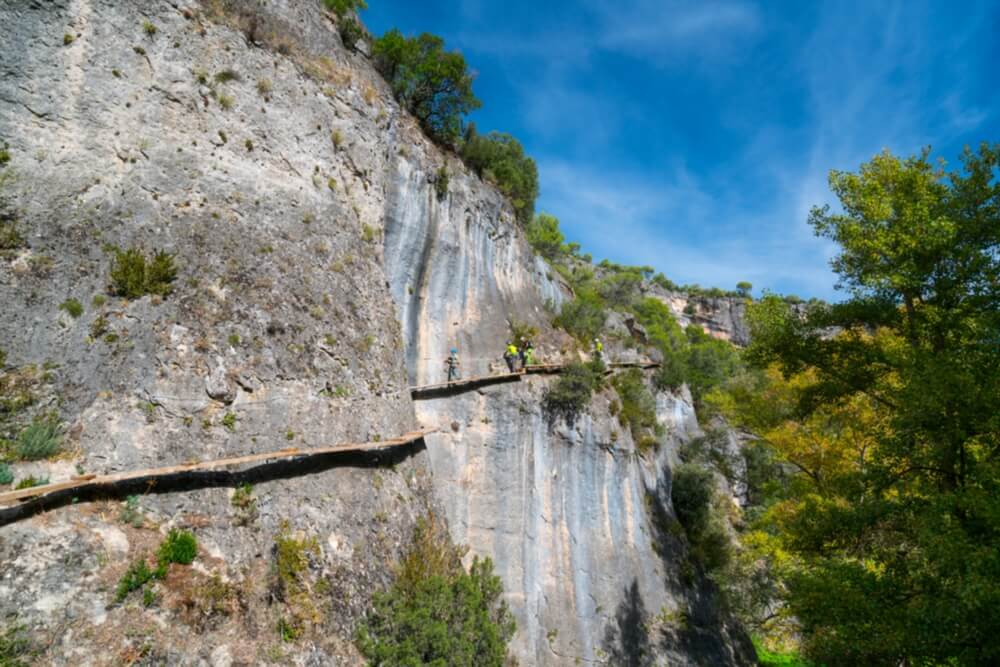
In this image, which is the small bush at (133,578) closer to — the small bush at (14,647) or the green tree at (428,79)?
the small bush at (14,647)

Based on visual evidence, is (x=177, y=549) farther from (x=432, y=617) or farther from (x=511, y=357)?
(x=511, y=357)

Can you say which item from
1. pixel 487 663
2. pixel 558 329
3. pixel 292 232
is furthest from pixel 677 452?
pixel 292 232

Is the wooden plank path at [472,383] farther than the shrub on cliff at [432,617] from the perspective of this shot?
Yes

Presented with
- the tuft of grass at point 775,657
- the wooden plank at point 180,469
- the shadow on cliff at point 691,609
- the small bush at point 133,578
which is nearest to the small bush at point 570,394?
the shadow on cliff at point 691,609

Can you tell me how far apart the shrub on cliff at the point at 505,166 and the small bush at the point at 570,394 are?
377 inches

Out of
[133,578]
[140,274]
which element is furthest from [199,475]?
[140,274]

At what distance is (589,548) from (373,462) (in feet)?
30.1

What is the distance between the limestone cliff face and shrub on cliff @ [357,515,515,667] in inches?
16.3

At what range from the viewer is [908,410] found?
7.20m

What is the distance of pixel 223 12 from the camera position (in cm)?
1287

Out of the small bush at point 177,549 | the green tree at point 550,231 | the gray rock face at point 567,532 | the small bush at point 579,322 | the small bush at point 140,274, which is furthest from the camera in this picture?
the green tree at point 550,231

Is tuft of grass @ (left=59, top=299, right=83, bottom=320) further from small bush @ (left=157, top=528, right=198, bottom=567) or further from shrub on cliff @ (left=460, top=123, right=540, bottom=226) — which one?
shrub on cliff @ (left=460, top=123, right=540, bottom=226)

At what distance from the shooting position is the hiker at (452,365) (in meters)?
15.5

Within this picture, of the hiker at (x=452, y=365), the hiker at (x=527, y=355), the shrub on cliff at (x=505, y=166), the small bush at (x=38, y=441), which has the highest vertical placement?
the shrub on cliff at (x=505, y=166)
